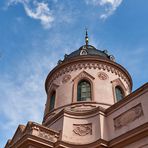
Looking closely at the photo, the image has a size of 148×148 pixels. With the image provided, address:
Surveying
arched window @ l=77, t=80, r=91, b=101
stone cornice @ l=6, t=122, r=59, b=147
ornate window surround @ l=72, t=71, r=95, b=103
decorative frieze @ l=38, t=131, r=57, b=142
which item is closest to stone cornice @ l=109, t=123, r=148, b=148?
decorative frieze @ l=38, t=131, r=57, b=142

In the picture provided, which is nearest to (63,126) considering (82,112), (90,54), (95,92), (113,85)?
(82,112)

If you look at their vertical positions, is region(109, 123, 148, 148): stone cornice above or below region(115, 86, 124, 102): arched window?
below

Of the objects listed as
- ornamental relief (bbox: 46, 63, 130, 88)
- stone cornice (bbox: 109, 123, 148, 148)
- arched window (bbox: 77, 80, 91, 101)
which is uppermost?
ornamental relief (bbox: 46, 63, 130, 88)

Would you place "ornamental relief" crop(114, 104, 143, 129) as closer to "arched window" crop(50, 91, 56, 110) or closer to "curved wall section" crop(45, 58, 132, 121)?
"curved wall section" crop(45, 58, 132, 121)

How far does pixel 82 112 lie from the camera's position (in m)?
17.0

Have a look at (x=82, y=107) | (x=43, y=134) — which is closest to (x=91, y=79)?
(x=82, y=107)

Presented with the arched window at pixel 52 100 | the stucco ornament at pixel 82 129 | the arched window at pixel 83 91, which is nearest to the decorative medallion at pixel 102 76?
the arched window at pixel 83 91

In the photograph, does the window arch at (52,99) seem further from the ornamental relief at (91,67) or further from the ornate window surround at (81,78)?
the ornate window surround at (81,78)

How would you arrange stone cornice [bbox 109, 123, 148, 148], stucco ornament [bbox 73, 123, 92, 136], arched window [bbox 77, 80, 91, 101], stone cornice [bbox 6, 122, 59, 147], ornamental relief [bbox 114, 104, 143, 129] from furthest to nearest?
arched window [bbox 77, 80, 91, 101] < stucco ornament [bbox 73, 123, 92, 136] < stone cornice [bbox 6, 122, 59, 147] < ornamental relief [bbox 114, 104, 143, 129] < stone cornice [bbox 109, 123, 148, 148]

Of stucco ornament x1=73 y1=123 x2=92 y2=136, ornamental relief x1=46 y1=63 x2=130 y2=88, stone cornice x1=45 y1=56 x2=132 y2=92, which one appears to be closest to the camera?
stucco ornament x1=73 y1=123 x2=92 y2=136

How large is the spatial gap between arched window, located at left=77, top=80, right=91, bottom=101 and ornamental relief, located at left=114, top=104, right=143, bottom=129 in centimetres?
458

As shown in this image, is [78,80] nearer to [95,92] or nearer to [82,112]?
[95,92]

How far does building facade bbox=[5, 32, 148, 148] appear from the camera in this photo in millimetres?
13867

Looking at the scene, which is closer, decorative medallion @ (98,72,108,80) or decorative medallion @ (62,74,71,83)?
decorative medallion @ (98,72,108,80)
